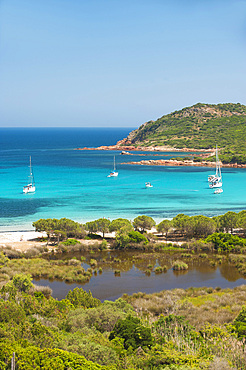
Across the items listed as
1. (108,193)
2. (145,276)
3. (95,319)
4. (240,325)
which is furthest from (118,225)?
(108,193)

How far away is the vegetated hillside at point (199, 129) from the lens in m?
109

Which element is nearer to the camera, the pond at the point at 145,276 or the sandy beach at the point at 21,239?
the pond at the point at 145,276

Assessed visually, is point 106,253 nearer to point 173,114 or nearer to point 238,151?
point 238,151

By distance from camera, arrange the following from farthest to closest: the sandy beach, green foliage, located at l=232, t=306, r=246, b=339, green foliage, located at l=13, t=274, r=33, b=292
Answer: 1. the sandy beach
2. green foliage, located at l=13, t=274, r=33, b=292
3. green foliage, located at l=232, t=306, r=246, b=339

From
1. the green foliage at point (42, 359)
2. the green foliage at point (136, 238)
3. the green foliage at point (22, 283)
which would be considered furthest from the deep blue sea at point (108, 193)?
the green foliage at point (42, 359)

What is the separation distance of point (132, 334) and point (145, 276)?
31.6 feet

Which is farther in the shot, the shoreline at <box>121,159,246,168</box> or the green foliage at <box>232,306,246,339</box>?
the shoreline at <box>121,159,246,168</box>

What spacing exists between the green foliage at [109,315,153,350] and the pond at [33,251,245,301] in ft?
18.2

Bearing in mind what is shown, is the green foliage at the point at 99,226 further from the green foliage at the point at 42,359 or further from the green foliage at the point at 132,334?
the green foliage at the point at 42,359

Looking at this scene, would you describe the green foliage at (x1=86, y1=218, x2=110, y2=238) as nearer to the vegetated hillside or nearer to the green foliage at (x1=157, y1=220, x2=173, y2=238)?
the green foliage at (x1=157, y1=220, x2=173, y2=238)

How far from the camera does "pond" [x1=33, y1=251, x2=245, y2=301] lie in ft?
65.0

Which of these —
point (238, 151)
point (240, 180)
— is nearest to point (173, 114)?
point (238, 151)

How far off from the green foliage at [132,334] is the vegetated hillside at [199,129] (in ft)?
285

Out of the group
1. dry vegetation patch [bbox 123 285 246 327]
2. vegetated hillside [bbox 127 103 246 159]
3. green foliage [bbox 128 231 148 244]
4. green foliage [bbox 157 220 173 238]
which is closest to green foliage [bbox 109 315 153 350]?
dry vegetation patch [bbox 123 285 246 327]
